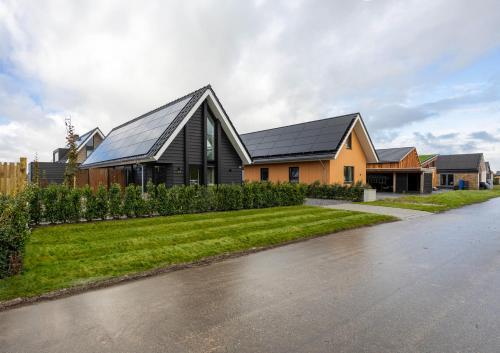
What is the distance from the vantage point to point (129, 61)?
1703 centimetres

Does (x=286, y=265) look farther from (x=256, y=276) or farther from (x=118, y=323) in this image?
(x=118, y=323)

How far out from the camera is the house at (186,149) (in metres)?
16.0

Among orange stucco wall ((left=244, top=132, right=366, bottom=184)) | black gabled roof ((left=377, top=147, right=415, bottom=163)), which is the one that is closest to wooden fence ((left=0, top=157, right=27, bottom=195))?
orange stucco wall ((left=244, top=132, right=366, bottom=184))

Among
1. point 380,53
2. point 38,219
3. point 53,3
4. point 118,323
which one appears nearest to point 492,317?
point 118,323

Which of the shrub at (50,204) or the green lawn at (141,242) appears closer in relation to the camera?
the green lawn at (141,242)

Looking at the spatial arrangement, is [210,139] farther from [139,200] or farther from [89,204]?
[89,204]

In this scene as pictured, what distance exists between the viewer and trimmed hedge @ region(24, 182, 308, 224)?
9.82m

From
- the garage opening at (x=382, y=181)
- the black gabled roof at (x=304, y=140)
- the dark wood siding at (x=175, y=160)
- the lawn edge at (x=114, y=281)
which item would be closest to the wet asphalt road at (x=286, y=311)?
the lawn edge at (x=114, y=281)

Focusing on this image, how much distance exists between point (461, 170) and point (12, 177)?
5563 centimetres

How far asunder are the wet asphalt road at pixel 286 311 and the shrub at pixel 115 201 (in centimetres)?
628

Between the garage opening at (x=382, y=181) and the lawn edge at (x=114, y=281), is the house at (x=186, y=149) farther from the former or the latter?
the garage opening at (x=382, y=181)

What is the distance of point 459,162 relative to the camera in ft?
159

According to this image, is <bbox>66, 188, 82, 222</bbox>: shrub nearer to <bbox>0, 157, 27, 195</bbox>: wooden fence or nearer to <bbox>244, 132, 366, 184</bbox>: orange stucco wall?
<bbox>0, 157, 27, 195</bbox>: wooden fence

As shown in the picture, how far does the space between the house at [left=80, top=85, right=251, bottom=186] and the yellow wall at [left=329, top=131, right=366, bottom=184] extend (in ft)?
26.8
